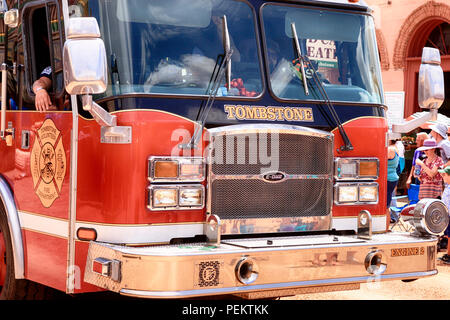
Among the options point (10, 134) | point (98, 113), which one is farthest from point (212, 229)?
point (10, 134)

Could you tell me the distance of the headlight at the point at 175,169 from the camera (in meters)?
4.85

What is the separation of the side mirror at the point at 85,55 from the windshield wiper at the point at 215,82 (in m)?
0.84

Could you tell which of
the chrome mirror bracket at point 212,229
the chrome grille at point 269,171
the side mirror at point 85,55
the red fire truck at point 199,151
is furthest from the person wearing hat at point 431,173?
the side mirror at point 85,55

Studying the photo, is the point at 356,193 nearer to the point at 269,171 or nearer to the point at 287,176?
the point at 287,176

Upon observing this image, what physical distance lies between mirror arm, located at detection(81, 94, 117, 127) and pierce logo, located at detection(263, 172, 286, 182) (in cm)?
112

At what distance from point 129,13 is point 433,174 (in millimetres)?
5339

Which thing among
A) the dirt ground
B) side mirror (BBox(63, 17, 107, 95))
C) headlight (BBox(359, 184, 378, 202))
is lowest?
the dirt ground

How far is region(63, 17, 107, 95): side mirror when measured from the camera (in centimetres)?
435

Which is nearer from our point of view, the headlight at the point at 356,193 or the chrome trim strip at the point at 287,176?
the chrome trim strip at the point at 287,176

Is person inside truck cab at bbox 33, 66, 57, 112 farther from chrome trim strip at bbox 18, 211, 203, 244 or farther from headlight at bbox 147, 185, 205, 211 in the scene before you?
headlight at bbox 147, 185, 205, 211

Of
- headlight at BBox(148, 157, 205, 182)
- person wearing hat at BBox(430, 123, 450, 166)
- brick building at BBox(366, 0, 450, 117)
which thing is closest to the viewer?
headlight at BBox(148, 157, 205, 182)

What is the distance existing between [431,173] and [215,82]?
476cm

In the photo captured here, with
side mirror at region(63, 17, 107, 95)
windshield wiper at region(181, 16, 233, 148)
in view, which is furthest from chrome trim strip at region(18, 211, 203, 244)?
side mirror at region(63, 17, 107, 95)

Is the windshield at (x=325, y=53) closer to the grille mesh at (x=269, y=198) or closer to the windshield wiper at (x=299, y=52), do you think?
the windshield wiper at (x=299, y=52)
